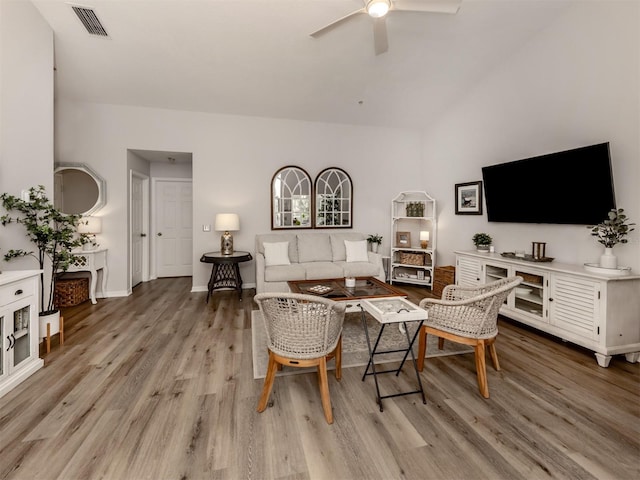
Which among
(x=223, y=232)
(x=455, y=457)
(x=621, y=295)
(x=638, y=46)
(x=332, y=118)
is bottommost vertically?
(x=455, y=457)

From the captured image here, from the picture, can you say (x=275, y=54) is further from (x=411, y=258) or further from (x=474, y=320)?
(x=411, y=258)

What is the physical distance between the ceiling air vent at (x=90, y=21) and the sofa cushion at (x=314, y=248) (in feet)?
11.6

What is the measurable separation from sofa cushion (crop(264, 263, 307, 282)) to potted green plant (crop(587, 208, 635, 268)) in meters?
3.28

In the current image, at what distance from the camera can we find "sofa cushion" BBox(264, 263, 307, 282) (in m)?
4.20

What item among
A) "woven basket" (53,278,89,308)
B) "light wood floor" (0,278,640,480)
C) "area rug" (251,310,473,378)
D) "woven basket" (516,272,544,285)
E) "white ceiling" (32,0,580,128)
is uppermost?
"white ceiling" (32,0,580,128)

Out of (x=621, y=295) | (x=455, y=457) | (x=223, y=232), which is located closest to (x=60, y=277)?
(x=223, y=232)

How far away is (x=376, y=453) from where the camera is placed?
1.60 metres

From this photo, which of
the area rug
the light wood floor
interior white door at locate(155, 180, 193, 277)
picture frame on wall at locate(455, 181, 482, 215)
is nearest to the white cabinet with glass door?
the light wood floor

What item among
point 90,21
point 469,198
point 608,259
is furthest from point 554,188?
point 90,21

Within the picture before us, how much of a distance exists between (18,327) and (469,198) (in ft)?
18.1

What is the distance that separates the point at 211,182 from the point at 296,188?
1.45m

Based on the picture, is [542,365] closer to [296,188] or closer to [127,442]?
[127,442]

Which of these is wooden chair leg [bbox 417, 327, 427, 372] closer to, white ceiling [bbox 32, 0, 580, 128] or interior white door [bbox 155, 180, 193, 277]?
white ceiling [bbox 32, 0, 580, 128]

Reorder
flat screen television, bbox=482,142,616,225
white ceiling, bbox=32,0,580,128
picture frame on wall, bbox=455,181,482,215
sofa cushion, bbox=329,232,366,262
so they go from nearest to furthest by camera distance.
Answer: flat screen television, bbox=482,142,616,225, white ceiling, bbox=32,0,580,128, picture frame on wall, bbox=455,181,482,215, sofa cushion, bbox=329,232,366,262
